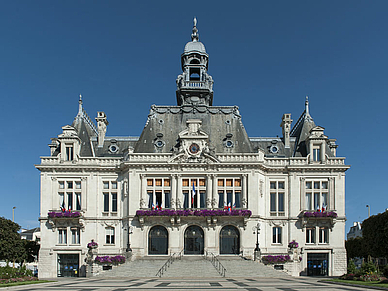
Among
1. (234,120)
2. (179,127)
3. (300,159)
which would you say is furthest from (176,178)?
(300,159)

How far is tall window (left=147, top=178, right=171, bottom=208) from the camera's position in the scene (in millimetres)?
60000

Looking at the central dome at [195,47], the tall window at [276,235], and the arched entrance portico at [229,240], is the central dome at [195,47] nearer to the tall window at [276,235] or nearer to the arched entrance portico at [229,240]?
the arched entrance portico at [229,240]

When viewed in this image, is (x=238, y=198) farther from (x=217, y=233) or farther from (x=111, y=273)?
(x=111, y=273)

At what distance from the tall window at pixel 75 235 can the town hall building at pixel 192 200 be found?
0.45 feet

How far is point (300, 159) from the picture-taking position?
205 ft

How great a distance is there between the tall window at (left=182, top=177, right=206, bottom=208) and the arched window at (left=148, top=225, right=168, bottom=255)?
498cm

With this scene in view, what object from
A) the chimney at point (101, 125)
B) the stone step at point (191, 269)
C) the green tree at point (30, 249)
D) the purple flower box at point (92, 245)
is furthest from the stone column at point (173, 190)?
the green tree at point (30, 249)

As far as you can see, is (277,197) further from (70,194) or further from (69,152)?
(69,152)

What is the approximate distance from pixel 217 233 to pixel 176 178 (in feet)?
29.7

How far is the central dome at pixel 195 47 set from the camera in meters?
71.2

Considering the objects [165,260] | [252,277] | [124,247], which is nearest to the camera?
[252,277]

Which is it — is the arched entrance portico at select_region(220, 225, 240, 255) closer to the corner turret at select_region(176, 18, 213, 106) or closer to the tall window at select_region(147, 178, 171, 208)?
the tall window at select_region(147, 178, 171, 208)

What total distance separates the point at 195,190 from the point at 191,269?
13.0 meters

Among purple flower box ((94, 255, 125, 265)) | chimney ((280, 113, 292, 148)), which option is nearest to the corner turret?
chimney ((280, 113, 292, 148))
